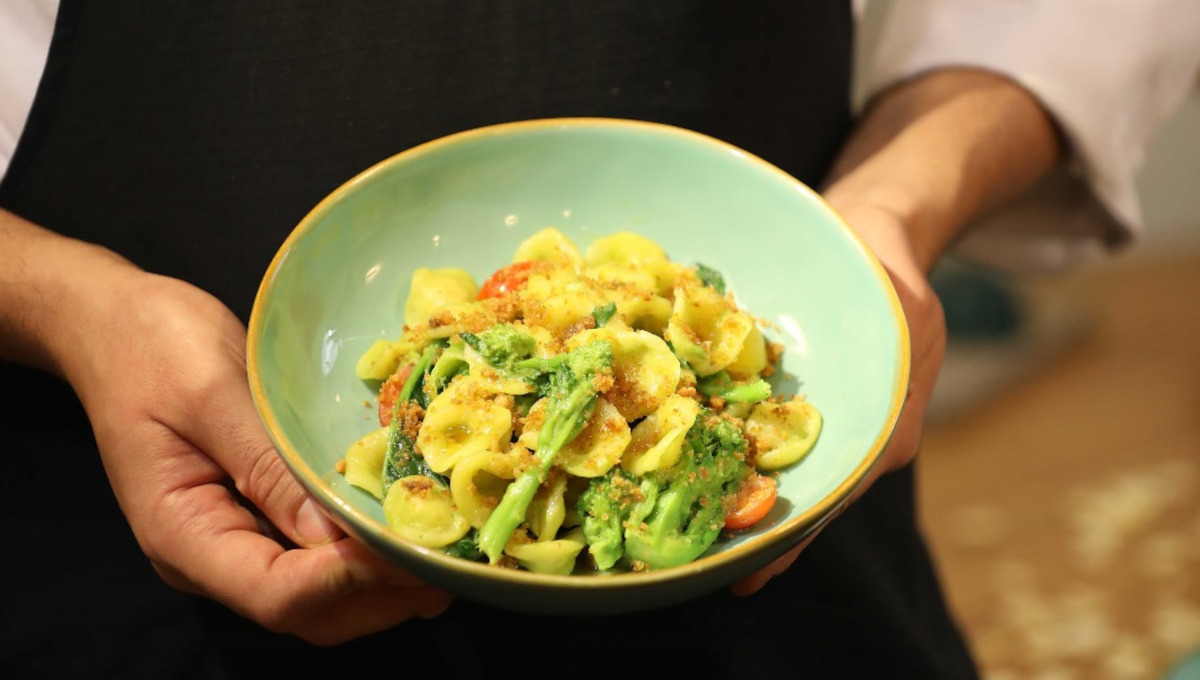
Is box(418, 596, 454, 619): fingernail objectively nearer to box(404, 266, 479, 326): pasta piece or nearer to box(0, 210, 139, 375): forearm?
box(404, 266, 479, 326): pasta piece

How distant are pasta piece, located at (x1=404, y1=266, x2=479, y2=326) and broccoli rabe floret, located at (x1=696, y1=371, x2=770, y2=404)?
386mm

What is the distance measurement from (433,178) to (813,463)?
0.72m

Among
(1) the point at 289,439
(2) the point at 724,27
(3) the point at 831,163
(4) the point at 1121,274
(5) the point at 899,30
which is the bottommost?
(4) the point at 1121,274

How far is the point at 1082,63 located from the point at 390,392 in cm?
155

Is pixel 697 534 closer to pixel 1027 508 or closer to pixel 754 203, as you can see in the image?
pixel 754 203

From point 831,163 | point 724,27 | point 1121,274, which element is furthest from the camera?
point 1121,274

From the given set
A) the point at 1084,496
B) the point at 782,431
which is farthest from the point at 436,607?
the point at 1084,496

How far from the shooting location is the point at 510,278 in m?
1.48

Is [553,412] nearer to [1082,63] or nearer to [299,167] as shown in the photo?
[299,167]

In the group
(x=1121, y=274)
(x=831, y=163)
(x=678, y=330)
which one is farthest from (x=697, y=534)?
(x=1121, y=274)

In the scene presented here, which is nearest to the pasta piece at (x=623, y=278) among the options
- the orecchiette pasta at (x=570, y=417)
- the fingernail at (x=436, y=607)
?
the orecchiette pasta at (x=570, y=417)

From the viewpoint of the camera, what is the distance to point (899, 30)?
2.14m

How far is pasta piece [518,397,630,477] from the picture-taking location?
123 cm

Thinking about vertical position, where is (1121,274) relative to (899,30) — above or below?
below
